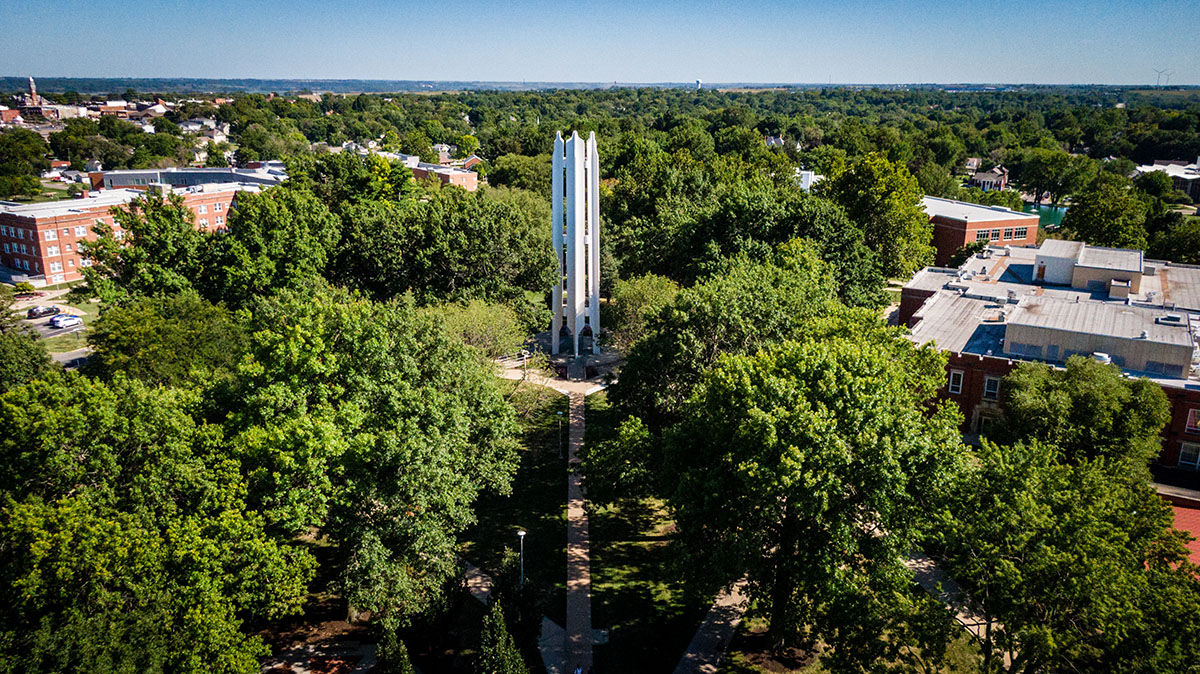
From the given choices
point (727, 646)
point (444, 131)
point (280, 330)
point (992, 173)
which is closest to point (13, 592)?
point (280, 330)

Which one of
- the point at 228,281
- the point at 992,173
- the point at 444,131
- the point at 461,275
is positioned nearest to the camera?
the point at 228,281

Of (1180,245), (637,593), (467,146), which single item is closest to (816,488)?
(637,593)

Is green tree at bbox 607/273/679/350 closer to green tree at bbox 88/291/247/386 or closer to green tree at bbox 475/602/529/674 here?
green tree at bbox 88/291/247/386

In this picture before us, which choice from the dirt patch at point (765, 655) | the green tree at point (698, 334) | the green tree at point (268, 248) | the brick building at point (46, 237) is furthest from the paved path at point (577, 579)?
the brick building at point (46, 237)

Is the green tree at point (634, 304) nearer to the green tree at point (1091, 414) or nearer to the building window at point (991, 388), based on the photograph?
the building window at point (991, 388)

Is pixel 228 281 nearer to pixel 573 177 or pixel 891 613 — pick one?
pixel 573 177
